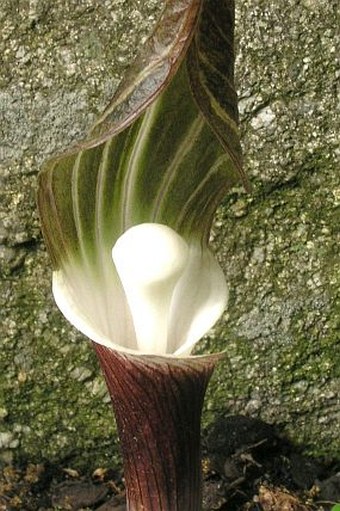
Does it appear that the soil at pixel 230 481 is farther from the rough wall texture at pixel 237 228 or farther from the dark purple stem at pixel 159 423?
the dark purple stem at pixel 159 423

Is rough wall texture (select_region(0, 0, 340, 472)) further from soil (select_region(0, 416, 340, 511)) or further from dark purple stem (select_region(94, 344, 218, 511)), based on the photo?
dark purple stem (select_region(94, 344, 218, 511))

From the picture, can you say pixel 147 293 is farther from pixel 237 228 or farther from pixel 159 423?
pixel 237 228

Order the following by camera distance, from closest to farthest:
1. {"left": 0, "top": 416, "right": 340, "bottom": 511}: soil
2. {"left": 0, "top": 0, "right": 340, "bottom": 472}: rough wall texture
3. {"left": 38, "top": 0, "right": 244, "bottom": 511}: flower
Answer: {"left": 38, "top": 0, "right": 244, "bottom": 511}: flower
{"left": 0, "top": 0, "right": 340, "bottom": 472}: rough wall texture
{"left": 0, "top": 416, "right": 340, "bottom": 511}: soil

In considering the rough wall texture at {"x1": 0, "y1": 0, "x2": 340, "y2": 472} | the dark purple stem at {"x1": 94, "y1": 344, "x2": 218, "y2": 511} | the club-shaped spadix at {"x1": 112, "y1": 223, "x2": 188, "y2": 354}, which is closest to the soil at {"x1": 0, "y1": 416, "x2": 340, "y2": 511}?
the rough wall texture at {"x1": 0, "y1": 0, "x2": 340, "y2": 472}

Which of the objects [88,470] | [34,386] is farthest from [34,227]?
[88,470]

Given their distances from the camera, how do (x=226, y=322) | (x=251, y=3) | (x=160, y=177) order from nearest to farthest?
(x=160, y=177) < (x=251, y=3) < (x=226, y=322)

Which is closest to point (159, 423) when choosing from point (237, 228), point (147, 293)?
point (147, 293)

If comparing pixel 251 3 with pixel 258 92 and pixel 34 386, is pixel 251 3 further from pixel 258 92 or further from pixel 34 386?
pixel 34 386

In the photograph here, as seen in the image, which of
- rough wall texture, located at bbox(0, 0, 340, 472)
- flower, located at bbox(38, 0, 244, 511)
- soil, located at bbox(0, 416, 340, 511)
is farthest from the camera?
soil, located at bbox(0, 416, 340, 511)
